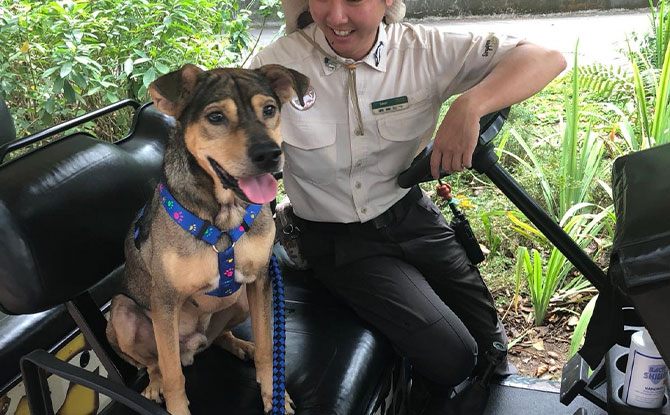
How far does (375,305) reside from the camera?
1.85 meters

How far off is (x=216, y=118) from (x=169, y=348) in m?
0.60

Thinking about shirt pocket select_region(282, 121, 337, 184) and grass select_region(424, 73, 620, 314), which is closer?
shirt pocket select_region(282, 121, 337, 184)

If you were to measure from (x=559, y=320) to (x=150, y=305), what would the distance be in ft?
5.94

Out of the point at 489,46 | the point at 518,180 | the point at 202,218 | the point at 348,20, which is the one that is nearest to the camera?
the point at 202,218

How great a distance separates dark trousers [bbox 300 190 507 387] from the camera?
1.82 metres

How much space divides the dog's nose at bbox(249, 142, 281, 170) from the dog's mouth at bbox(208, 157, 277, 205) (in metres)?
0.04

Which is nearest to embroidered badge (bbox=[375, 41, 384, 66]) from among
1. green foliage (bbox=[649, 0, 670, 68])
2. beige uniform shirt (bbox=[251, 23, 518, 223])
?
beige uniform shirt (bbox=[251, 23, 518, 223])

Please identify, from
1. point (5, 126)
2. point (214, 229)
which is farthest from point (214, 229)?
point (5, 126)

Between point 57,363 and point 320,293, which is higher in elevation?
point 57,363

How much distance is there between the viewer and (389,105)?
192 centimetres

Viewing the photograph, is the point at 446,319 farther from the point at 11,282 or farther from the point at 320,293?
the point at 11,282

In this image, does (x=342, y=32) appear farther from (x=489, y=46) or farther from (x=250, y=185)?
(x=250, y=185)

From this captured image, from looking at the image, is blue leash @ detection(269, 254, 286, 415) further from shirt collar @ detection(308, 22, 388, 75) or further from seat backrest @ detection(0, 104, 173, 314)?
shirt collar @ detection(308, 22, 388, 75)

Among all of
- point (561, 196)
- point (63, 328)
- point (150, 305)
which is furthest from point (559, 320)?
point (63, 328)
